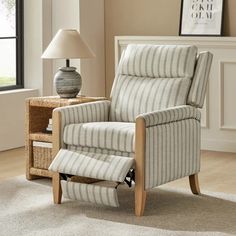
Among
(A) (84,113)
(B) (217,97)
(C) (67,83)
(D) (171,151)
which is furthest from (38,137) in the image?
(B) (217,97)

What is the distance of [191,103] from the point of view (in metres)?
4.73

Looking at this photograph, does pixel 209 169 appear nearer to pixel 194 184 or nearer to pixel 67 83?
pixel 194 184

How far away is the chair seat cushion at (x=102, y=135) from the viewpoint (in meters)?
4.28

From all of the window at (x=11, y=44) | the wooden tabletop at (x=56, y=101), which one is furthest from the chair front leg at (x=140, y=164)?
the window at (x=11, y=44)

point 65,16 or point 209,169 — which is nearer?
point 209,169

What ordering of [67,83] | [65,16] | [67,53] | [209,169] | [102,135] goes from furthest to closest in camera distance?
[65,16], [209,169], [67,83], [67,53], [102,135]

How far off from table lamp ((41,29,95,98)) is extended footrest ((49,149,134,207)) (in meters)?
0.80

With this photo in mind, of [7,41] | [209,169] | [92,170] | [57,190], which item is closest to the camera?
[92,170]

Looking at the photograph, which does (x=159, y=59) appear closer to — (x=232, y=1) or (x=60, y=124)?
(x=60, y=124)

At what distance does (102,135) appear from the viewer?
14.3 ft

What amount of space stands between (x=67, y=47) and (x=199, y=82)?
94 cm

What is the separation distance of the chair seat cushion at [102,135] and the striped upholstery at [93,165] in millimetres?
76

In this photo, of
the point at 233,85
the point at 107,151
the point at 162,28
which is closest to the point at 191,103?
the point at 107,151

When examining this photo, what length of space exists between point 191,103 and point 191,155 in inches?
13.4
